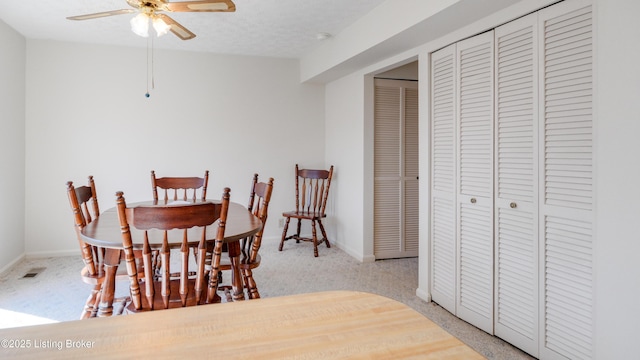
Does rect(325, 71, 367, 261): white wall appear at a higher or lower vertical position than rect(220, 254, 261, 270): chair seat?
higher

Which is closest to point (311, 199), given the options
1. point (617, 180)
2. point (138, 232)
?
point (138, 232)

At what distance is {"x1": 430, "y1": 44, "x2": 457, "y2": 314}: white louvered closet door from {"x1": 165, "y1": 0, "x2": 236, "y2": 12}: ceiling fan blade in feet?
5.09

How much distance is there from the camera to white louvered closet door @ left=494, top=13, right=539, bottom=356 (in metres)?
2.11

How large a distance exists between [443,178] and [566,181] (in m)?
0.97

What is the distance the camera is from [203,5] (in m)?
2.30

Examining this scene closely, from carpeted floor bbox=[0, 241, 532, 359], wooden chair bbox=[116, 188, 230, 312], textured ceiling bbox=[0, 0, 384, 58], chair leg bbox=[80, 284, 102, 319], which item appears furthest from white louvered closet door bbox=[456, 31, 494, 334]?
chair leg bbox=[80, 284, 102, 319]

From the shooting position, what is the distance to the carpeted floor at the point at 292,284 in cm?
257

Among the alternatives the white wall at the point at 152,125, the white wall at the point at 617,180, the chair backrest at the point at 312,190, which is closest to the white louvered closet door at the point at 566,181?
the white wall at the point at 617,180

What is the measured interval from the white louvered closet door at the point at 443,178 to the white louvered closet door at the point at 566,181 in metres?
0.72

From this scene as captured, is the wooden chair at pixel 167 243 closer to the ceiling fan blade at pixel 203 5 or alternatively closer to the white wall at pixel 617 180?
the ceiling fan blade at pixel 203 5

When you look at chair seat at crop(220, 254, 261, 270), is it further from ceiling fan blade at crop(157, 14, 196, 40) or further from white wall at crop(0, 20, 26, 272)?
white wall at crop(0, 20, 26, 272)

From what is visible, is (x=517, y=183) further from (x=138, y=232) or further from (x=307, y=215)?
(x=307, y=215)

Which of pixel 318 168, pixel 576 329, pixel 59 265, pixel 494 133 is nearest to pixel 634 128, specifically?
pixel 494 133

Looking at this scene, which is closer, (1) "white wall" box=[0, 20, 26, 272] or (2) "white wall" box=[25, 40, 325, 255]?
(1) "white wall" box=[0, 20, 26, 272]
